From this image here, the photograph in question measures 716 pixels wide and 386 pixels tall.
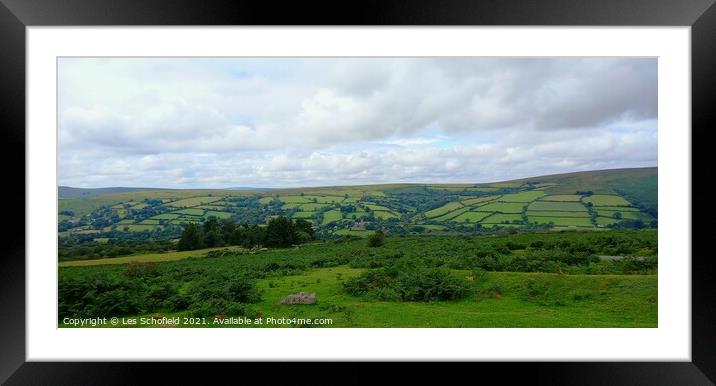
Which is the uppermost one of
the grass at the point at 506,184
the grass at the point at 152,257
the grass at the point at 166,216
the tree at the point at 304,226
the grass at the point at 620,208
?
the grass at the point at 506,184

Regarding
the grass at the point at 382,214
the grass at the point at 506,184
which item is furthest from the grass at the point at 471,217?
the grass at the point at 382,214

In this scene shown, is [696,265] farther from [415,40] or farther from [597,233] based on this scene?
[597,233]

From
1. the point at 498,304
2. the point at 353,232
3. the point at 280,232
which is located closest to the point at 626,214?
the point at 498,304

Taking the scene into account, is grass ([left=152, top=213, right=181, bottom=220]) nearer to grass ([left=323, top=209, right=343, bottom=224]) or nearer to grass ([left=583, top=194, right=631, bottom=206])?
grass ([left=323, top=209, right=343, bottom=224])

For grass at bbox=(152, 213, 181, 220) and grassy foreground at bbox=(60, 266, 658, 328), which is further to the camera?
grass at bbox=(152, 213, 181, 220)

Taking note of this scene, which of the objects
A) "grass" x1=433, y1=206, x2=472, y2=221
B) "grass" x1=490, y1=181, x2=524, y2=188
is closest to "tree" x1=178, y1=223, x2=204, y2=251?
"grass" x1=433, y1=206, x2=472, y2=221

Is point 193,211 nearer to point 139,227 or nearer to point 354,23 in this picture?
point 139,227

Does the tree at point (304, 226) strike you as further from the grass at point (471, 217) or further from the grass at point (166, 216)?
the grass at point (471, 217)
